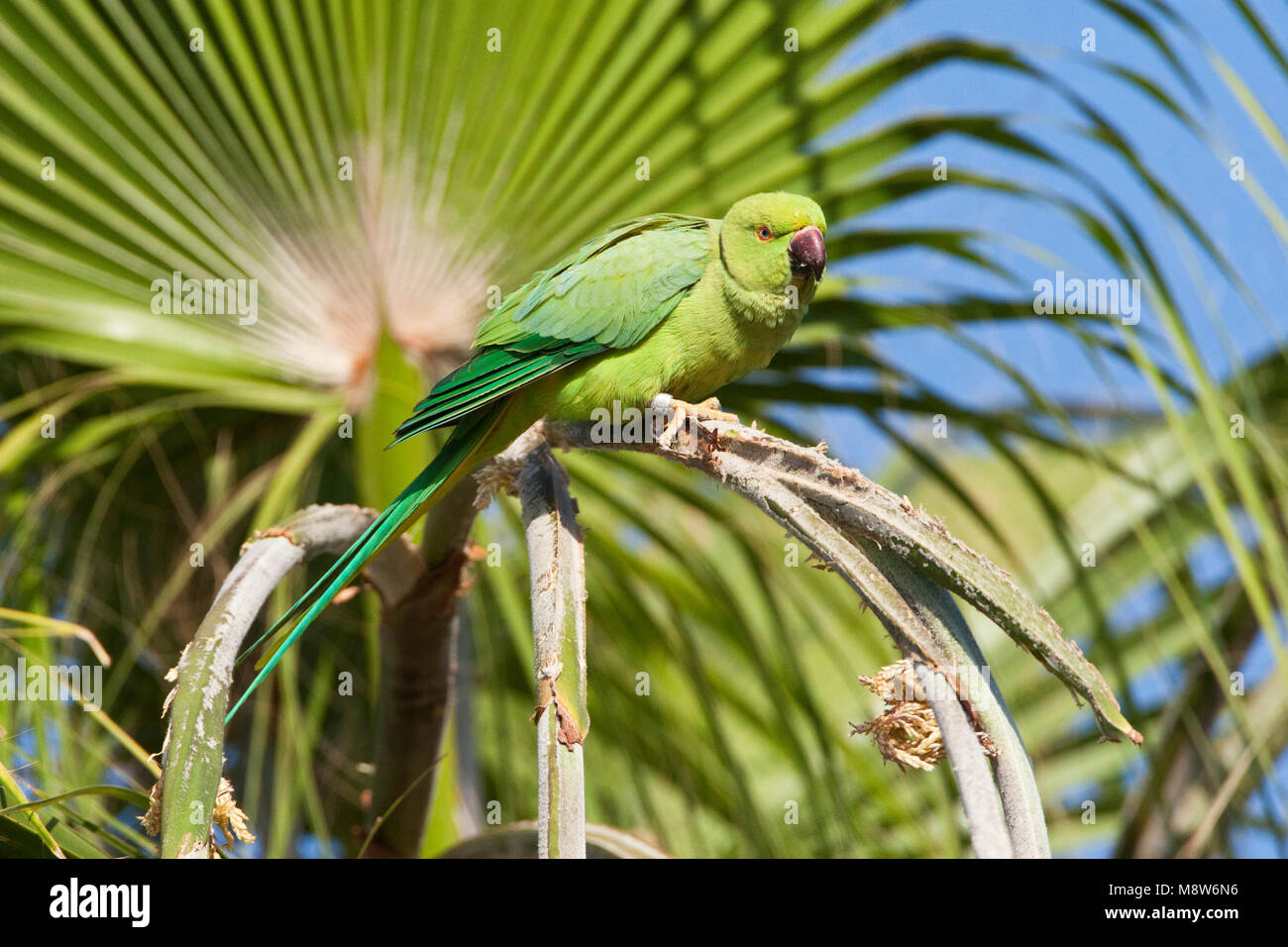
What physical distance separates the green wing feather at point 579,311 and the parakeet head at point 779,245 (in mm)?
121

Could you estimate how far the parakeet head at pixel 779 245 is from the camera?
8.12 ft

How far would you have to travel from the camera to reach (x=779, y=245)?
8.14 ft

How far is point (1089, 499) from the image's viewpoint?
486cm

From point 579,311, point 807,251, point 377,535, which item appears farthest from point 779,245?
point 377,535

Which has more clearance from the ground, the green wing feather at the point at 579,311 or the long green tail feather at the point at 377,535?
the green wing feather at the point at 579,311

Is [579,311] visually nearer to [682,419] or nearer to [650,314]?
[650,314]

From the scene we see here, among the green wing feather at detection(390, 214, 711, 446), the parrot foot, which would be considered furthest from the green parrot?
the parrot foot

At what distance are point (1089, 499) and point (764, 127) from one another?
8.96 ft

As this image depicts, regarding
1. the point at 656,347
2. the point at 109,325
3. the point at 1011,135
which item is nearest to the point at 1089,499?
the point at 1011,135

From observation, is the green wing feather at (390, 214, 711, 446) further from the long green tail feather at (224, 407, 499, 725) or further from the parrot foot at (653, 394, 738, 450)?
the parrot foot at (653, 394, 738, 450)

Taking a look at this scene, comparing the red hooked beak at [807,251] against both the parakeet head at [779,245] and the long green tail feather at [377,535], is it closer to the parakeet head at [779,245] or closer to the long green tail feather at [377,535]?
the parakeet head at [779,245]

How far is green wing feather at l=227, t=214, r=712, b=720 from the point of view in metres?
2.38

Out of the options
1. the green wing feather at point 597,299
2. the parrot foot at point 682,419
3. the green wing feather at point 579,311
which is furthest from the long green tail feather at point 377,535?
the parrot foot at point 682,419

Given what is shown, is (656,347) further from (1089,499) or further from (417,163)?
(1089,499)
